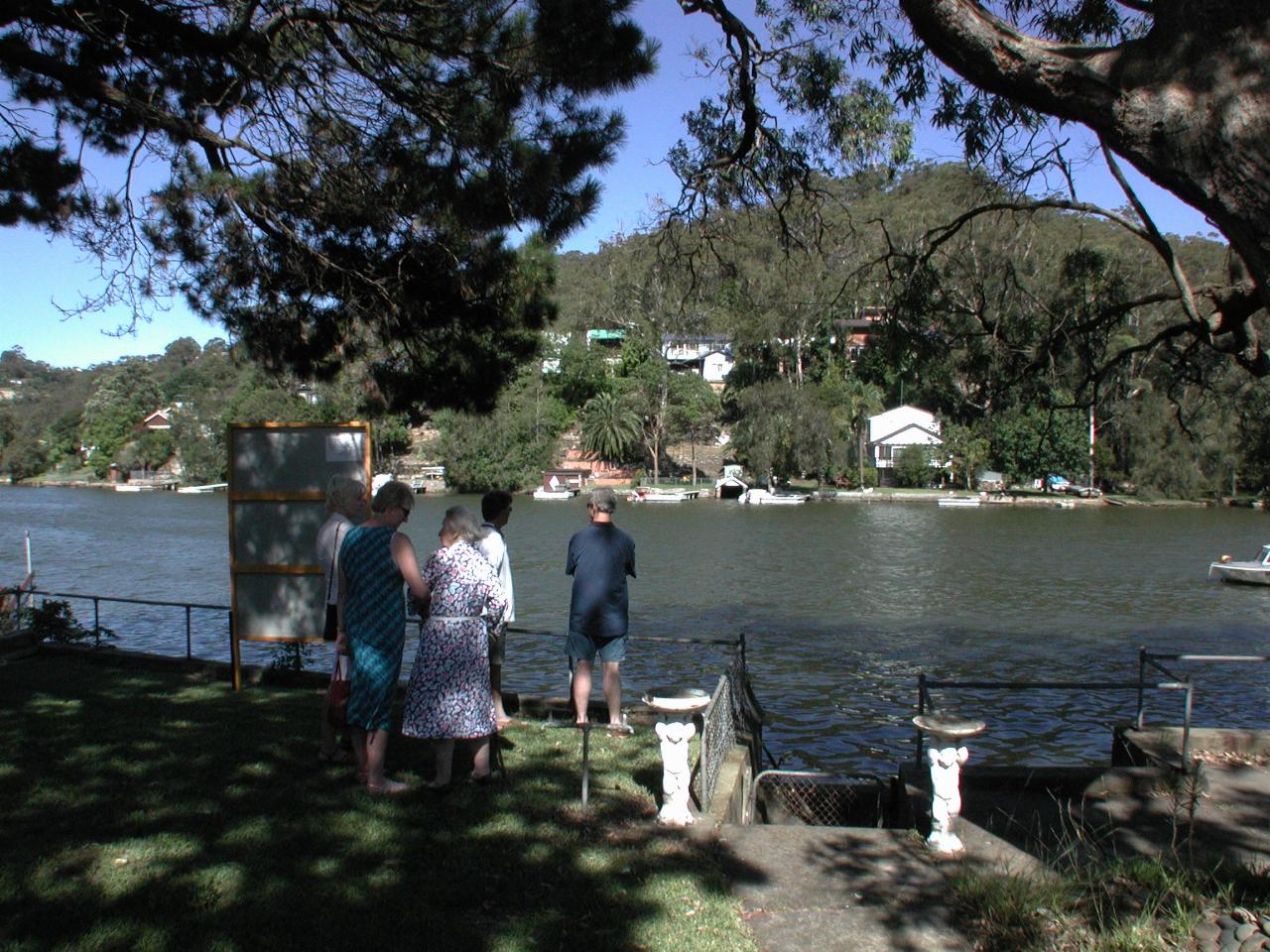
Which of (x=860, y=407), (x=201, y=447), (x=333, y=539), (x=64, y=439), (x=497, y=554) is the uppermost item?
(x=860, y=407)

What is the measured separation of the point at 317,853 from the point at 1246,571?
34.6m

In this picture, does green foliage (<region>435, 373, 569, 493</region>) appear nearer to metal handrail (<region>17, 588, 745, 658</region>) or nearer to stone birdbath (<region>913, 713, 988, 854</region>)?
metal handrail (<region>17, 588, 745, 658</region>)

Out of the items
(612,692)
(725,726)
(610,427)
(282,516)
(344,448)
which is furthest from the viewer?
(610,427)

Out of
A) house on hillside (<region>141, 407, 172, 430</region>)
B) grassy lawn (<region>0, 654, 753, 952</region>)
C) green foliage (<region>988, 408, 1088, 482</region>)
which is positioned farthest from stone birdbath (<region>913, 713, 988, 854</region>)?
house on hillside (<region>141, 407, 172, 430</region>)

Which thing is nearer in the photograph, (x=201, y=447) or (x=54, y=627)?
(x=54, y=627)

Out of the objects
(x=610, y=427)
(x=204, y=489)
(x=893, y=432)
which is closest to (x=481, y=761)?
(x=893, y=432)

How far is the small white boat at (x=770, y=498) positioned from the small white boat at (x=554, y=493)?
562 inches

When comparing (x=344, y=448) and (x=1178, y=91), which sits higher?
(x=1178, y=91)

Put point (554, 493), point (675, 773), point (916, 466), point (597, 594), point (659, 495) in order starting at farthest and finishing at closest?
point (554, 493) < point (916, 466) < point (659, 495) < point (597, 594) < point (675, 773)

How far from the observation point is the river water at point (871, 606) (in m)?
15.8

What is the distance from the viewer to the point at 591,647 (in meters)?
7.90

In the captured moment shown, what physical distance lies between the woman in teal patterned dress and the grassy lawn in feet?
1.30

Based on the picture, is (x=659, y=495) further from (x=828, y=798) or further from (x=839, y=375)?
(x=828, y=798)

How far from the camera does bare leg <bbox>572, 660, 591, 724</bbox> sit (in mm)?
7805
